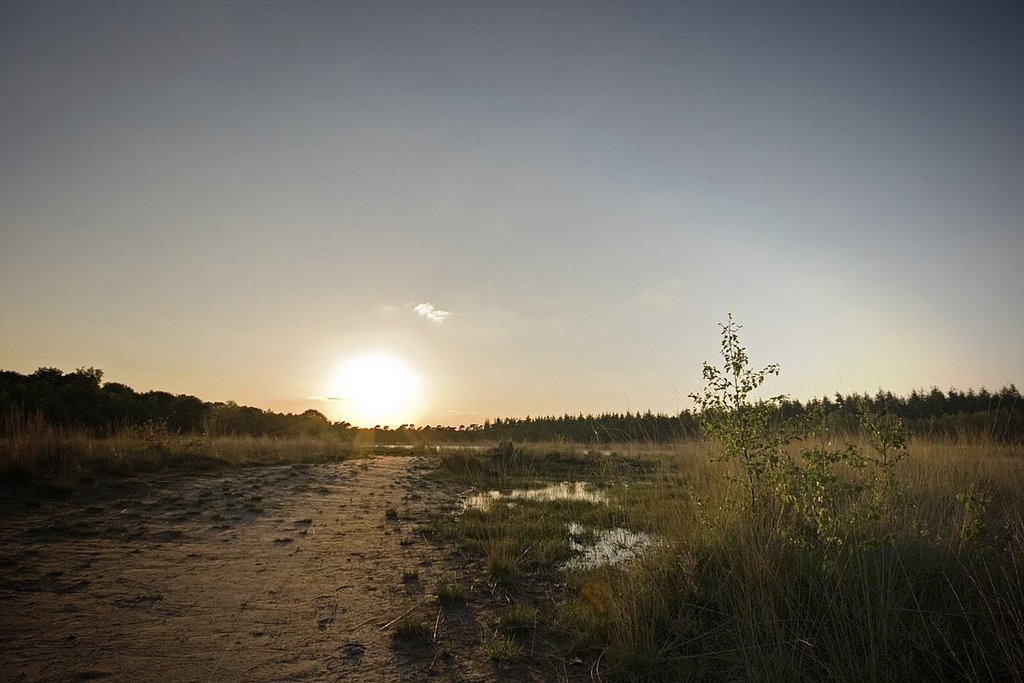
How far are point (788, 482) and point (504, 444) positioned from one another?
20.7 meters

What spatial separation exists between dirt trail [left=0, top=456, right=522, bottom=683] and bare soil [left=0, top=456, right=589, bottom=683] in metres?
0.02

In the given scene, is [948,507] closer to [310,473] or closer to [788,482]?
[788,482]

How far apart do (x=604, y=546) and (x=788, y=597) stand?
12.9 feet

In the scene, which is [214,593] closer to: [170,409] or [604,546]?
[604,546]

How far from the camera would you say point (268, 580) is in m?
6.07

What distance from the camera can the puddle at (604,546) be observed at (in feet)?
22.3

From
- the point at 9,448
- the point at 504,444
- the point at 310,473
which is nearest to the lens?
the point at 9,448

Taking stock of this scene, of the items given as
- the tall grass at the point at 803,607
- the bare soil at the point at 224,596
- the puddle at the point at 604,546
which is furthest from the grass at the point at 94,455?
the tall grass at the point at 803,607

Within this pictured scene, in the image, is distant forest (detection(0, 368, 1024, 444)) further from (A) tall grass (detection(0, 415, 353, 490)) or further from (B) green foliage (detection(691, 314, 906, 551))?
(B) green foliage (detection(691, 314, 906, 551))

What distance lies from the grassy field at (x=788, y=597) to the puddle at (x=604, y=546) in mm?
274

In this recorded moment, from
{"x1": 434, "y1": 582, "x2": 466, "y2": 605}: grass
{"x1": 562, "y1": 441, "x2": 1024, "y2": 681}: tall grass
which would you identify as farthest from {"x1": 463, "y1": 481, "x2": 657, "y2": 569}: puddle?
{"x1": 434, "y1": 582, "x2": 466, "y2": 605}: grass

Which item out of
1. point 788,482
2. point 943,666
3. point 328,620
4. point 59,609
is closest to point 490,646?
point 328,620

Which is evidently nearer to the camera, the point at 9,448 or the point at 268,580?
the point at 268,580

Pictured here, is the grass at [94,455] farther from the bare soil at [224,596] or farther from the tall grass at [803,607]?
the tall grass at [803,607]
